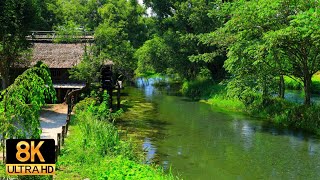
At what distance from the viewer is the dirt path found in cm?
1844

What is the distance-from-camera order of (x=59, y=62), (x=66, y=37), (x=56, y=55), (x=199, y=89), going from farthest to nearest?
1. (x=199, y=89)
2. (x=66, y=37)
3. (x=56, y=55)
4. (x=59, y=62)

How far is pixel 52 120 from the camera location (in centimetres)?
2184

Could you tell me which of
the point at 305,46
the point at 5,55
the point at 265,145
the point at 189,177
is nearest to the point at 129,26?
the point at 5,55

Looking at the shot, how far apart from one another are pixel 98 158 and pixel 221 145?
25.8 ft

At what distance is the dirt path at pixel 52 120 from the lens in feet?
60.5

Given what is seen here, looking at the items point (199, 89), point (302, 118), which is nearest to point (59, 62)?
point (199, 89)

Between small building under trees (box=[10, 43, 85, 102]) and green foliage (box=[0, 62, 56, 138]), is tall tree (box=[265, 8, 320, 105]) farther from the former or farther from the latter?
small building under trees (box=[10, 43, 85, 102])

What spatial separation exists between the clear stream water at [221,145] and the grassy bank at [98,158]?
→ 1717 mm

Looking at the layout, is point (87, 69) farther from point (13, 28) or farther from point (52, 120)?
point (52, 120)

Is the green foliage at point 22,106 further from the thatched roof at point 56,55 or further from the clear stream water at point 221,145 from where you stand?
the thatched roof at point 56,55

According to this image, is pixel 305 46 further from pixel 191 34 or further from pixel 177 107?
pixel 191 34

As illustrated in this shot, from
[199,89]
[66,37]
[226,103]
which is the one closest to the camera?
[226,103]

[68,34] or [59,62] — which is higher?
[68,34]

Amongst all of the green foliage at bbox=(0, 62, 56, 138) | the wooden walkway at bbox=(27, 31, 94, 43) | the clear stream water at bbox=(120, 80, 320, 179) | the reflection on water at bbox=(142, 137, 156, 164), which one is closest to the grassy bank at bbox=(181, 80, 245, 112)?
the clear stream water at bbox=(120, 80, 320, 179)
